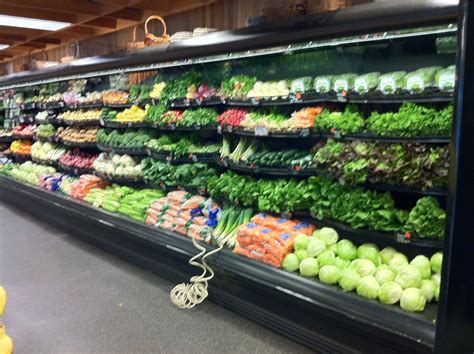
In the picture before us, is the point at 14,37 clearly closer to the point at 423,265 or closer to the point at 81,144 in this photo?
the point at 81,144

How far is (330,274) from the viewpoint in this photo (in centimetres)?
270

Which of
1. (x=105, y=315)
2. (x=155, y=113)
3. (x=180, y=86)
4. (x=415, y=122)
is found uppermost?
(x=180, y=86)

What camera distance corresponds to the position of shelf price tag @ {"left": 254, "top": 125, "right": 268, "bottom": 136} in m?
3.28

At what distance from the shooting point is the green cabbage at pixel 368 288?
8.20 ft

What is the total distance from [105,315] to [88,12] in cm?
384

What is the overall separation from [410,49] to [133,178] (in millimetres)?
3204

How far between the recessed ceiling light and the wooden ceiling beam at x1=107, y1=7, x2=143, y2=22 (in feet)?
3.26

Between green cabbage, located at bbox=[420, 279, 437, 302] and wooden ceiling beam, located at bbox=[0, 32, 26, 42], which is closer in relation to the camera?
green cabbage, located at bbox=[420, 279, 437, 302]

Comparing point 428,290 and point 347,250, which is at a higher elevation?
point 347,250

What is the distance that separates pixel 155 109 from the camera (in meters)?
4.39

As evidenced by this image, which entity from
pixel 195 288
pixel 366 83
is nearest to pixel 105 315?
pixel 195 288

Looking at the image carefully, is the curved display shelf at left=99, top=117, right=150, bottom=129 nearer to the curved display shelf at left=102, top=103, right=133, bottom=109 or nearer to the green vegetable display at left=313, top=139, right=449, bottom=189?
the curved display shelf at left=102, top=103, right=133, bottom=109

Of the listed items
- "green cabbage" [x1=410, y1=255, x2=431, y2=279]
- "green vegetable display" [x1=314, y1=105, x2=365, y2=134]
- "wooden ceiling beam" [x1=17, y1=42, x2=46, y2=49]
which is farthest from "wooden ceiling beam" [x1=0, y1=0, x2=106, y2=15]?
"green cabbage" [x1=410, y1=255, x2=431, y2=279]

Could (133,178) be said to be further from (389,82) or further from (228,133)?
(389,82)
